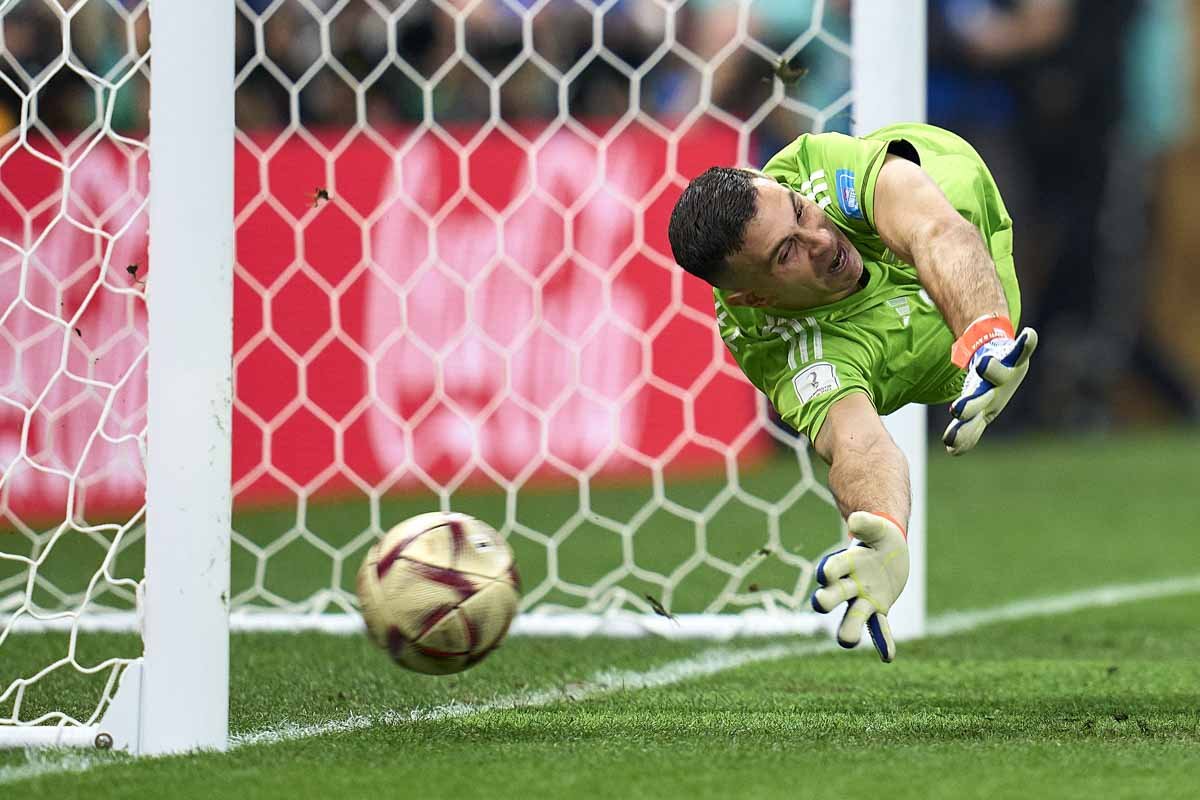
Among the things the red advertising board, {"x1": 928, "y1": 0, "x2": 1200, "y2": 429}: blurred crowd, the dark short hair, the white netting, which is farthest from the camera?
{"x1": 928, "y1": 0, "x2": 1200, "y2": 429}: blurred crowd

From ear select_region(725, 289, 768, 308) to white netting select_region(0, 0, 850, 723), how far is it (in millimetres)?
1280

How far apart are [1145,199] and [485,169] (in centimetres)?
761

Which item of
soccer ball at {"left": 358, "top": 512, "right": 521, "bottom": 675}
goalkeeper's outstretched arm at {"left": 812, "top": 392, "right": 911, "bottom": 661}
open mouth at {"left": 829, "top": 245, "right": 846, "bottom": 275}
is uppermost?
open mouth at {"left": 829, "top": 245, "right": 846, "bottom": 275}

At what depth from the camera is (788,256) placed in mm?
3840

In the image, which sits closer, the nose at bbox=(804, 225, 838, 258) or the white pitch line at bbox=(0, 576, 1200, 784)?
the white pitch line at bbox=(0, 576, 1200, 784)

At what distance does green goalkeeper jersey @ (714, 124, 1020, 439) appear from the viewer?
13.2 feet

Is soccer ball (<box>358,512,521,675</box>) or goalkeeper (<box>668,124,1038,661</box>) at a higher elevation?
goalkeeper (<box>668,124,1038,661</box>)

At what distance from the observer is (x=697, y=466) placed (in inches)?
370

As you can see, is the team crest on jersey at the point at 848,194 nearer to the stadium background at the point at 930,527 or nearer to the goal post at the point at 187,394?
the stadium background at the point at 930,527

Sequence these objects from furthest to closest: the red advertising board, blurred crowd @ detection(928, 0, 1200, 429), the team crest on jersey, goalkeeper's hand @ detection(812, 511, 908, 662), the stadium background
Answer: blurred crowd @ detection(928, 0, 1200, 429) < the red advertising board < the team crest on jersey < the stadium background < goalkeeper's hand @ detection(812, 511, 908, 662)

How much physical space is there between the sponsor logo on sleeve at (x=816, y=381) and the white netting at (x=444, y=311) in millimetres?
1294

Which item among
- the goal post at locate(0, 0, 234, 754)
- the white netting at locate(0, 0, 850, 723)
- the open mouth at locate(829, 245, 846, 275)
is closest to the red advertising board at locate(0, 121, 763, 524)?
the white netting at locate(0, 0, 850, 723)

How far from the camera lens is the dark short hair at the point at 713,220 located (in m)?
3.78

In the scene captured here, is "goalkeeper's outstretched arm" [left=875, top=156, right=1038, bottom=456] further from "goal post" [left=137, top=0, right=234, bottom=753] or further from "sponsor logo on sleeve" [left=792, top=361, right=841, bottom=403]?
"goal post" [left=137, top=0, right=234, bottom=753]
